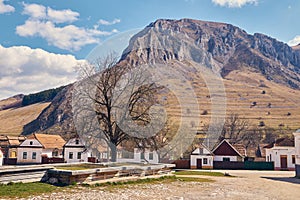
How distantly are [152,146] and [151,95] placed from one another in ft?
13.6

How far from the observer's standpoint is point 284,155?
44375 millimetres

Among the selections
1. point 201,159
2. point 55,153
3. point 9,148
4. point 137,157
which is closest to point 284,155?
point 201,159

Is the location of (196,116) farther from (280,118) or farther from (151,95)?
(151,95)

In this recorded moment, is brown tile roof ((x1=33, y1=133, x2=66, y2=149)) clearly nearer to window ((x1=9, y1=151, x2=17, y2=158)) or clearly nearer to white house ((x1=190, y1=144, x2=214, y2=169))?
window ((x1=9, y1=151, x2=17, y2=158))

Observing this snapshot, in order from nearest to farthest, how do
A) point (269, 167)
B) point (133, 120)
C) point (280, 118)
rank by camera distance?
point (133, 120) < point (269, 167) < point (280, 118)

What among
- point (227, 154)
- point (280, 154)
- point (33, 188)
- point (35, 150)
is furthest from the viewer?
point (35, 150)

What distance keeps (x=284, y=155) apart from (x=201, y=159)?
11.5 m

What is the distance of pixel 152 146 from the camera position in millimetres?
25672

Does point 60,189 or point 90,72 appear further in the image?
point 90,72

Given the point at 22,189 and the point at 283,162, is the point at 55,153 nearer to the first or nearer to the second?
the point at 283,162

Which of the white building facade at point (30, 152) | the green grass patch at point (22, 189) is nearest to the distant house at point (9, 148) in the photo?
the white building facade at point (30, 152)

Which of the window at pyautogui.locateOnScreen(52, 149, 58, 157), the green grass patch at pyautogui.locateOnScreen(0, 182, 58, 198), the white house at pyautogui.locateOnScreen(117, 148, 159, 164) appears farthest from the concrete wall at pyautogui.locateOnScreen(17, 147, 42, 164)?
the green grass patch at pyautogui.locateOnScreen(0, 182, 58, 198)

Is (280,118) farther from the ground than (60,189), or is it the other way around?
(280,118)

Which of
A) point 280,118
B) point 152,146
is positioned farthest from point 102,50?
point 280,118
